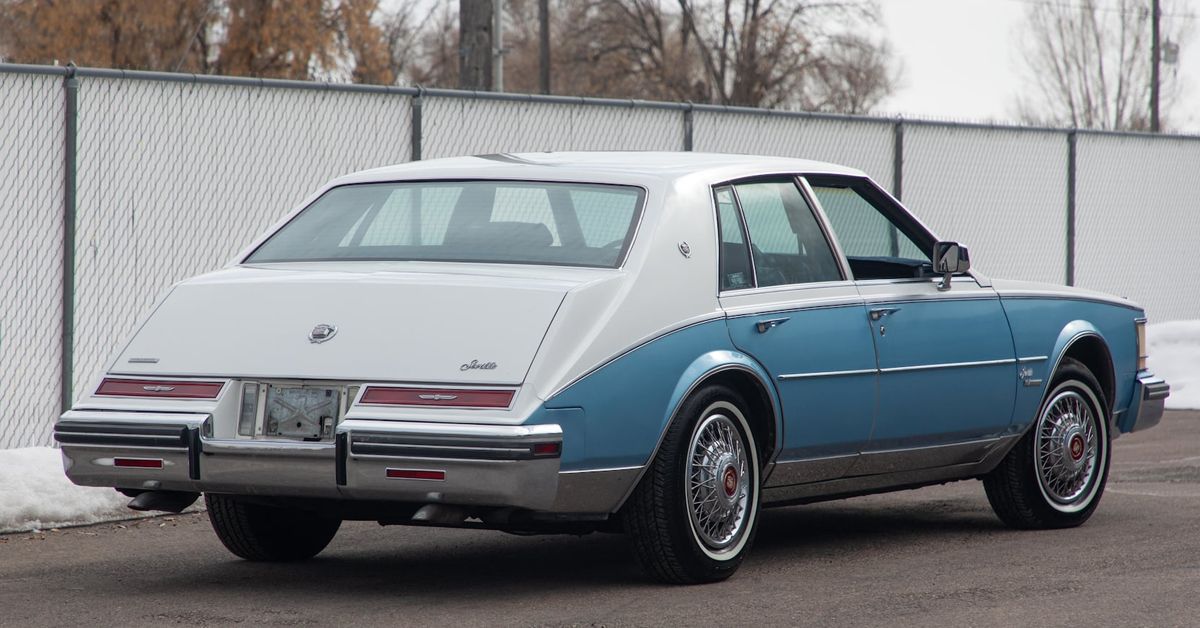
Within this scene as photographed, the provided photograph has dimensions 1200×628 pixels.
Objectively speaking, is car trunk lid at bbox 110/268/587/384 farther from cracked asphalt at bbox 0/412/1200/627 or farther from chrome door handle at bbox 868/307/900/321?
chrome door handle at bbox 868/307/900/321

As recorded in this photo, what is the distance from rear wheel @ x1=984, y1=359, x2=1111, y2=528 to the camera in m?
8.20

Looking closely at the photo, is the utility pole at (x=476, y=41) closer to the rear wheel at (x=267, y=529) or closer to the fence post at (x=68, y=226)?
the fence post at (x=68, y=226)

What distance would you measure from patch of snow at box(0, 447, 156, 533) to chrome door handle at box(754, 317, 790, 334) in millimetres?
3367

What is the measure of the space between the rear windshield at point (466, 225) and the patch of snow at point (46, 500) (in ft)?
6.83

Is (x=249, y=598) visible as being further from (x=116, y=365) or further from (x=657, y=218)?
(x=657, y=218)

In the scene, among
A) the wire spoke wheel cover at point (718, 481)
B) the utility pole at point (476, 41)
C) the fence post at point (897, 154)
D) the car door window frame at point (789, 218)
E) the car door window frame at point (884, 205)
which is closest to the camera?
the wire spoke wheel cover at point (718, 481)

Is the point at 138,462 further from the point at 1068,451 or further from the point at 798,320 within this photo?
the point at 1068,451

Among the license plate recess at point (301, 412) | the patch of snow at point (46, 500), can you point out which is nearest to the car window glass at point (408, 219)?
the license plate recess at point (301, 412)

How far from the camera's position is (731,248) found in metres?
7.00

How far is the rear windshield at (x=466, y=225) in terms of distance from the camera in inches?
262

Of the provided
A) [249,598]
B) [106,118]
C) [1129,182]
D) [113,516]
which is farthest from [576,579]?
[1129,182]

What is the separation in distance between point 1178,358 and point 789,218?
945cm

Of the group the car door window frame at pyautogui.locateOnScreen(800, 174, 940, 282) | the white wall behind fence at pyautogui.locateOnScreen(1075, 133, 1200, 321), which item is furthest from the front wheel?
the white wall behind fence at pyautogui.locateOnScreen(1075, 133, 1200, 321)

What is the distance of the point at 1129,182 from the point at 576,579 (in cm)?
1374
